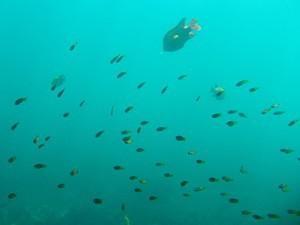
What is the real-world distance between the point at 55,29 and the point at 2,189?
7568 cm

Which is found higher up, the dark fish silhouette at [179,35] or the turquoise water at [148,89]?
the turquoise water at [148,89]

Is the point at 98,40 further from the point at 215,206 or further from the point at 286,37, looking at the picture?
the point at 215,206

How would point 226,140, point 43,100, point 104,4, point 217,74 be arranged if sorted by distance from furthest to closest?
point 217,74, point 43,100, point 104,4, point 226,140

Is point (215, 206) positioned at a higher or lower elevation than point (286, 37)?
lower

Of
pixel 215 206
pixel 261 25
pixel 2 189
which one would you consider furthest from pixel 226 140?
pixel 2 189

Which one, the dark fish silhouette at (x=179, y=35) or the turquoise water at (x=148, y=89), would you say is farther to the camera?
the turquoise water at (x=148, y=89)

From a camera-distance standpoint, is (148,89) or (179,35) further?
(148,89)

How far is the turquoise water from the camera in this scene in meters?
54.6

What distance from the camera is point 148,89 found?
141 m

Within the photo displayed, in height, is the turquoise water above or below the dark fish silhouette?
above

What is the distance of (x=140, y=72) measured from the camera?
481 ft

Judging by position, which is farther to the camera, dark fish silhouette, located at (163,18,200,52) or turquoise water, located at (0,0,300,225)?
turquoise water, located at (0,0,300,225)

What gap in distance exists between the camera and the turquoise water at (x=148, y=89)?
179ft

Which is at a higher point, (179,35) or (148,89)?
(148,89)
